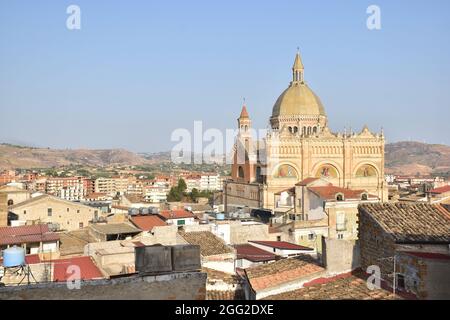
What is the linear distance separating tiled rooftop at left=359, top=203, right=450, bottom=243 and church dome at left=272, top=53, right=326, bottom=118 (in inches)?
1840

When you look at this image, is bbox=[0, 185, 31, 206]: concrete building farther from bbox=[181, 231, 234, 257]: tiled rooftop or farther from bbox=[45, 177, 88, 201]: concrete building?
bbox=[45, 177, 88, 201]: concrete building

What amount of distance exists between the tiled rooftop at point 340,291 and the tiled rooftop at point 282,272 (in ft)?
1.11

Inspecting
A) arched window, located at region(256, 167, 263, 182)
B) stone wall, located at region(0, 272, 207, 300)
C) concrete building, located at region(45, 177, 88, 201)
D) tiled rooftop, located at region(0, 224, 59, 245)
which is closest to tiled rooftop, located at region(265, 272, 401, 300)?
stone wall, located at region(0, 272, 207, 300)

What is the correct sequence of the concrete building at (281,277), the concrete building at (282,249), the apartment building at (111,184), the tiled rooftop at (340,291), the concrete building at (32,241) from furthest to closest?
the apartment building at (111,184) < the concrete building at (282,249) < the concrete building at (32,241) < the concrete building at (281,277) < the tiled rooftop at (340,291)

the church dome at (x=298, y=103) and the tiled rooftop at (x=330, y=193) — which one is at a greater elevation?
the church dome at (x=298, y=103)

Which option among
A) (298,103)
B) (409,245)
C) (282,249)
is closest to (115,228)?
(282,249)

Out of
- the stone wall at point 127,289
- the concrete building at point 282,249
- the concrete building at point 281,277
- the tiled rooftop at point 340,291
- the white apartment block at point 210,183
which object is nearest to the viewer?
the stone wall at point 127,289

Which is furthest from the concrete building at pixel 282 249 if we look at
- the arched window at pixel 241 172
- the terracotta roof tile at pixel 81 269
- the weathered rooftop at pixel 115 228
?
the arched window at pixel 241 172

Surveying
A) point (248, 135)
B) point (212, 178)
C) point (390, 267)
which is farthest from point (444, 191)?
point (212, 178)

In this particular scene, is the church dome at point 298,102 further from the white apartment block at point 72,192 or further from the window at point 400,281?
the window at point 400,281

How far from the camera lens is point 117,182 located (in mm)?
124125

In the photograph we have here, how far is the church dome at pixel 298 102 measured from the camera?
58.6 m

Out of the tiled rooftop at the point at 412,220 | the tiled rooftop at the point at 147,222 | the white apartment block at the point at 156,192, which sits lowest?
the white apartment block at the point at 156,192
